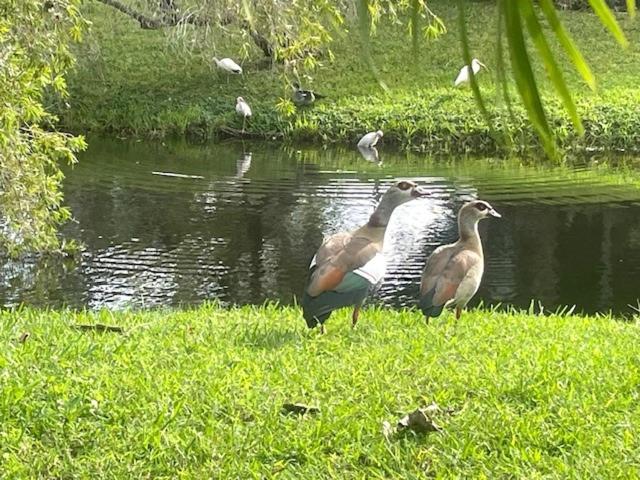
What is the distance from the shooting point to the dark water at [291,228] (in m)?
8.61

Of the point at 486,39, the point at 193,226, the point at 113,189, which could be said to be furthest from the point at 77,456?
the point at 113,189

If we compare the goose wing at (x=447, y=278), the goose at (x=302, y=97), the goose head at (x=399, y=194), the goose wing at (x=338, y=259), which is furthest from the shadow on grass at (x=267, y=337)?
the goose at (x=302, y=97)

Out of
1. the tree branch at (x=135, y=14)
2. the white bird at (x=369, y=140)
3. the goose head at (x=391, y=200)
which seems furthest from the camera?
the white bird at (x=369, y=140)

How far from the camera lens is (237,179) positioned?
13672mm

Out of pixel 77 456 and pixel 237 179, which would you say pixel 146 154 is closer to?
pixel 237 179

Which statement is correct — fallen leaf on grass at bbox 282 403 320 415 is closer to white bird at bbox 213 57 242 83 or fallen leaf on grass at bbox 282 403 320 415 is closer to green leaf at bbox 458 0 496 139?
green leaf at bbox 458 0 496 139

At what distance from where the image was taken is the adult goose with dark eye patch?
4.70 meters

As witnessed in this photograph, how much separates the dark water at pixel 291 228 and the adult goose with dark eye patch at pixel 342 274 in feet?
10.6

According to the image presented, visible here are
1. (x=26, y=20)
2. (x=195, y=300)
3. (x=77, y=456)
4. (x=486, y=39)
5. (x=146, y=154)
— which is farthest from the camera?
(x=146, y=154)

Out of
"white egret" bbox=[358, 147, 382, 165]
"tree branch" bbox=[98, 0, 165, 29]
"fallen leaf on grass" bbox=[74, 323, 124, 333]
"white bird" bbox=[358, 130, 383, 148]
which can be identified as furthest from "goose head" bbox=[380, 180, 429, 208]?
"white bird" bbox=[358, 130, 383, 148]

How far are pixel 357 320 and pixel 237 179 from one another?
8540 millimetres

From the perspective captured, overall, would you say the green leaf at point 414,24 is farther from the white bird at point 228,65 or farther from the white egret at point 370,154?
the white bird at point 228,65

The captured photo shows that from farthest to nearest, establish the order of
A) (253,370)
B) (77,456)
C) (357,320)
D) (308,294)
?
(357,320), (308,294), (253,370), (77,456)

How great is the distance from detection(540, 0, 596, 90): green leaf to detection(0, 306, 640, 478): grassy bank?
272cm
